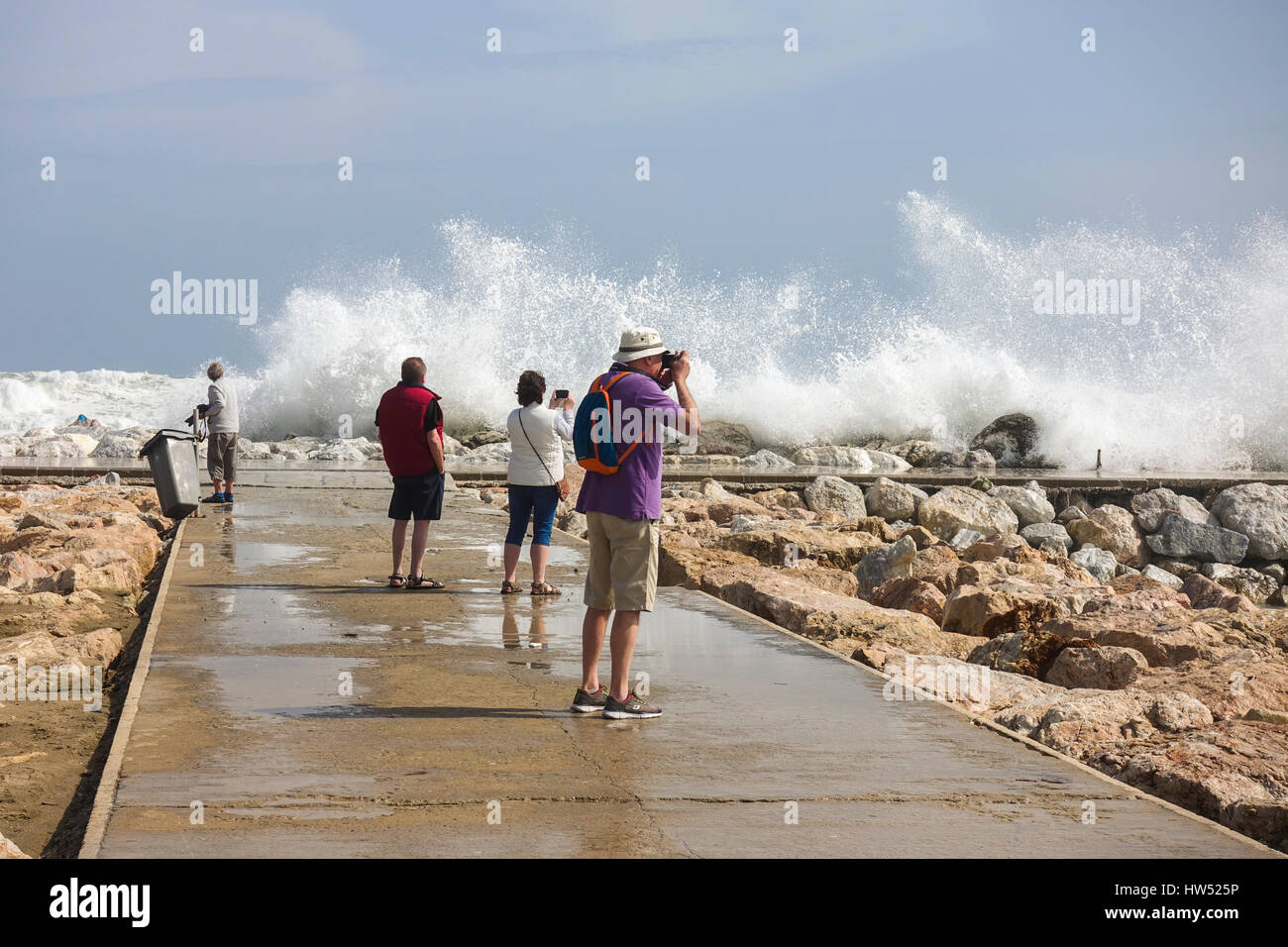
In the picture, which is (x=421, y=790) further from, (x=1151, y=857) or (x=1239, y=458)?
(x=1239, y=458)

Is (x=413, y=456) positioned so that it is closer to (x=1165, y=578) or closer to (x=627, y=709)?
(x=627, y=709)

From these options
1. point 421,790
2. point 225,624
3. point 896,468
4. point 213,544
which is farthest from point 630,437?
point 896,468

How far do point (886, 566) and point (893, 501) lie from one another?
283 inches

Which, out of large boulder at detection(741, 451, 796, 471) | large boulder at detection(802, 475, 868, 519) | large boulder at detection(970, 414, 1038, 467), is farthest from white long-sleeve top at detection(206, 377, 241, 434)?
large boulder at detection(970, 414, 1038, 467)

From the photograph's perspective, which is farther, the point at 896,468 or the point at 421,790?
the point at 896,468

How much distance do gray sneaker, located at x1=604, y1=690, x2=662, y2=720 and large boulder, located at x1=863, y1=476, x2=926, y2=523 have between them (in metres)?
14.2

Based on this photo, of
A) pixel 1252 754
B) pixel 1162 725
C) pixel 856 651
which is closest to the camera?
pixel 1252 754

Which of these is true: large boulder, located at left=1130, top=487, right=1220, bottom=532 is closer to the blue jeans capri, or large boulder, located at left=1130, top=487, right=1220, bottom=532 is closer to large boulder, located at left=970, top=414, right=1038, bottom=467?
the blue jeans capri

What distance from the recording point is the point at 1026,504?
1991 centimetres

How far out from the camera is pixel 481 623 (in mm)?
7742

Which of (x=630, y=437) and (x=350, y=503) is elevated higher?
(x=630, y=437)

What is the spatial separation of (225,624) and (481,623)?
134 centimetres
